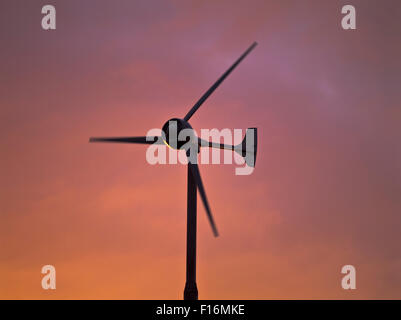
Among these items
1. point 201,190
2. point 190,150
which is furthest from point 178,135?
point 201,190

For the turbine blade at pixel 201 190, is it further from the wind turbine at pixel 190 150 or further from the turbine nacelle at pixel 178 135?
the turbine nacelle at pixel 178 135

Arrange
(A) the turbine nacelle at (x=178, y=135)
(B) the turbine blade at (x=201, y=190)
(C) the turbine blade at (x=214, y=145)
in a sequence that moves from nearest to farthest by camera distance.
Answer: (B) the turbine blade at (x=201, y=190) → (A) the turbine nacelle at (x=178, y=135) → (C) the turbine blade at (x=214, y=145)

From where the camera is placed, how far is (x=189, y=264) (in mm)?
36156

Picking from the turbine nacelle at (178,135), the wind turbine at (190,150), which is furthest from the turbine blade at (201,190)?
the turbine nacelle at (178,135)

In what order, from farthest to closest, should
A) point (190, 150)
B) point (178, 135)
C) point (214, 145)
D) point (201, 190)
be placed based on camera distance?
point (214, 145), point (190, 150), point (178, 135), point (201, 190)

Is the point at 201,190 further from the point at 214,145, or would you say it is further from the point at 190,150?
the point at 214,145

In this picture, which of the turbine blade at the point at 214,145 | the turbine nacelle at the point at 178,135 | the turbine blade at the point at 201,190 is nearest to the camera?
the turbine blade at the point at 201,190

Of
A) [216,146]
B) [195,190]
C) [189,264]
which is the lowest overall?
[189,264]

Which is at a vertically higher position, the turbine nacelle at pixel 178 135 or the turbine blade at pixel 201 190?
the turbine nacelle at pixel 178 135

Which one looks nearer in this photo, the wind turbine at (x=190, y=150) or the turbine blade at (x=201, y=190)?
the turbine blade at (x=201, y=190)
